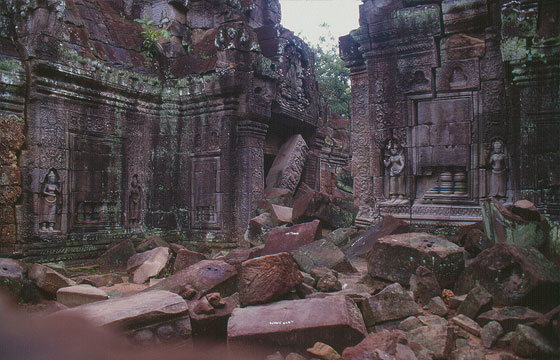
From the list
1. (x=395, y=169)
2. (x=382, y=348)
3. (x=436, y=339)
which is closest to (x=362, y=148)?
(x=395, y=169)

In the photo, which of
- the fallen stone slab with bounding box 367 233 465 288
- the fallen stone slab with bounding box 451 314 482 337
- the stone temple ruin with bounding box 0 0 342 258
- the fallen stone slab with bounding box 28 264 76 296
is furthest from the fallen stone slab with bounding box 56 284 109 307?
the fallen stone slab with bounding box 451 314 482 337

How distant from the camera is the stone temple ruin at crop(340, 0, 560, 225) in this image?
5.26 meters

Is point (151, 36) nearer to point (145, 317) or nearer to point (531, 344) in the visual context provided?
point (145, 317)

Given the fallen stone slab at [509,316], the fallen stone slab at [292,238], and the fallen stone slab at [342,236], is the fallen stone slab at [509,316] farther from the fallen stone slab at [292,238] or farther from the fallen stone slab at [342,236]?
the fallen stone slab at [342,236]

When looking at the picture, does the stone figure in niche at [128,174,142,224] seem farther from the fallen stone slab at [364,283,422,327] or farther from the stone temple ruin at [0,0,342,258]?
the fallen stone slab at [364,283,422,327]

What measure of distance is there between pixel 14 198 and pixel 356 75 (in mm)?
5371

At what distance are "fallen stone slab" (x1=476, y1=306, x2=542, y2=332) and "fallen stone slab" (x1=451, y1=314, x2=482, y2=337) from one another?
90 mm

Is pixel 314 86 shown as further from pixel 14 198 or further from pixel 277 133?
pixel 14 198

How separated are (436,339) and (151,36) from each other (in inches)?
320

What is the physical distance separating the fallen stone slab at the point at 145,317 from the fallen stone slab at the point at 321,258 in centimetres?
150

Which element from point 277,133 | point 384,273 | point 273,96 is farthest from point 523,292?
point 277,133

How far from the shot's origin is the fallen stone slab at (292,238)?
5387 millimetres

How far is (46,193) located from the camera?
672 cm

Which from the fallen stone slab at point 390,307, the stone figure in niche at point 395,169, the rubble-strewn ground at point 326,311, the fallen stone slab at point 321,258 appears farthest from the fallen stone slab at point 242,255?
the stone figure in niche at point 395,169
